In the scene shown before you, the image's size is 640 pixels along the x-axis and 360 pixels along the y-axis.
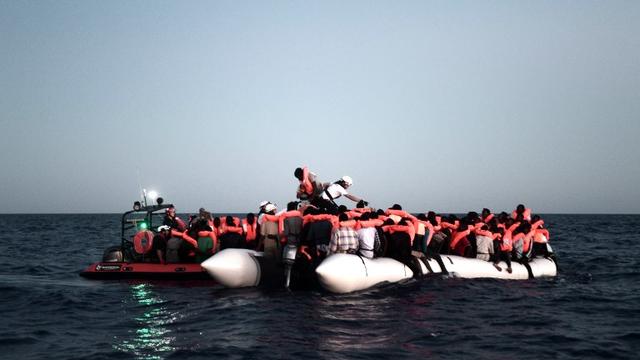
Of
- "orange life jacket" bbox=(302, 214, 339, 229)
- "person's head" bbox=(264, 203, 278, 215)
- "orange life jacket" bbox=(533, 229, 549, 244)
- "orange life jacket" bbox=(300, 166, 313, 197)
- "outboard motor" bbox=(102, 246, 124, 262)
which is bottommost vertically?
"outboard motor" bbox=(102, 246, 124, 262)

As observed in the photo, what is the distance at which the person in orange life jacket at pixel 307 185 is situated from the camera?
15.1 meters

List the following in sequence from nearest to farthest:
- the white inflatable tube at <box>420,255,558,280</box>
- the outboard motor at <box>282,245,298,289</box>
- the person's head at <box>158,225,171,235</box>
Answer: the outboard motor at <box>282,245,298,289</box> < the white inflatable tube at <box>420,255,558,280</box> < the person's head at <box>158,225,171,235</box>

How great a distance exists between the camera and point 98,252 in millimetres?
30719

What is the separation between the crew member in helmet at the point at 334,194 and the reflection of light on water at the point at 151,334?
183 inches

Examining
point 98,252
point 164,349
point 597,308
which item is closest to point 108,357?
point 164,349

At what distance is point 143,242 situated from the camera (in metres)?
16.8

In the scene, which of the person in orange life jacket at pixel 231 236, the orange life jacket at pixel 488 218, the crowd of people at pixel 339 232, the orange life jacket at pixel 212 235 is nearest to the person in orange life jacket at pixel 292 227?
the crowd of people at pixel 339 232

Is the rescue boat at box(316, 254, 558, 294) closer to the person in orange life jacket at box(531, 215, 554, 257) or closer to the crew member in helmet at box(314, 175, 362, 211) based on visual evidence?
the person in orange life jacket at box(531, 215, 554, 257)

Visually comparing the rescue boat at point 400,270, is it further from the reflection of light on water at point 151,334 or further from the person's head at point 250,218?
the person's head at point 250,218

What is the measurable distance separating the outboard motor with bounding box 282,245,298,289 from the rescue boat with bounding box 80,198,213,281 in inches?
105

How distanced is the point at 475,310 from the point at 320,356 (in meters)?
5.06

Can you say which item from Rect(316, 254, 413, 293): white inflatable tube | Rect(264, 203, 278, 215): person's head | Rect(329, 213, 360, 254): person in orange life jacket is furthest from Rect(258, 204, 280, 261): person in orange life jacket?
Rect(316, 254, 413, 293): white inflatable tube

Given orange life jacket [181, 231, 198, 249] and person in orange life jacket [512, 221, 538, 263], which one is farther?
person in orange life jacket [512, 221, 538, 263]

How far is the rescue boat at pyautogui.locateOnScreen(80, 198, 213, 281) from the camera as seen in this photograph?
16.0 m
